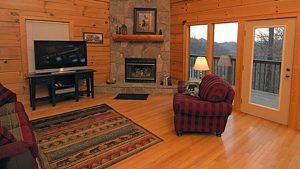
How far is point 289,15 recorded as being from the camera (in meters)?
3.51

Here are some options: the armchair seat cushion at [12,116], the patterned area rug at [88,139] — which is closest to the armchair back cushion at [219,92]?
the patterned area rug at [88,139]

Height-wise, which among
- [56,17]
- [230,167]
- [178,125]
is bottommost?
[230,167]

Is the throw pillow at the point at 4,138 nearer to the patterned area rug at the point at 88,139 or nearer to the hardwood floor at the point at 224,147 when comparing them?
the patterned area rug at the point at 88,139

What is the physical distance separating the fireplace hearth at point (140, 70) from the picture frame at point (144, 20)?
0.85 meters

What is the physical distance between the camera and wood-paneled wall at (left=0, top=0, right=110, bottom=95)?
14.6 feet

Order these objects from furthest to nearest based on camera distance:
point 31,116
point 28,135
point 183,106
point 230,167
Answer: point 31,116
point 183,106
point 230,167
point 28,135

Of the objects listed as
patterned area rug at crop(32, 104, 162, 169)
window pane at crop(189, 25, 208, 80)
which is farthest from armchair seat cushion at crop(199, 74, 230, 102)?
window pane at crop(189, 25, 208, 80)

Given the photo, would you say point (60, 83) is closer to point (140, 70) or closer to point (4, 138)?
point (140, 70)

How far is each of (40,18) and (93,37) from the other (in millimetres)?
1395

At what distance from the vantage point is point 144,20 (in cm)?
605

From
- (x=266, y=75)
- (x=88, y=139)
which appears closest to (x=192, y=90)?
(x=266, y=75)

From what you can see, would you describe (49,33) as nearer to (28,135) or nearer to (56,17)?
(56,17)

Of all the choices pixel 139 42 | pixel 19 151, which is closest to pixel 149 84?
pixel 139 42

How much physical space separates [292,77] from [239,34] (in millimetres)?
1330
